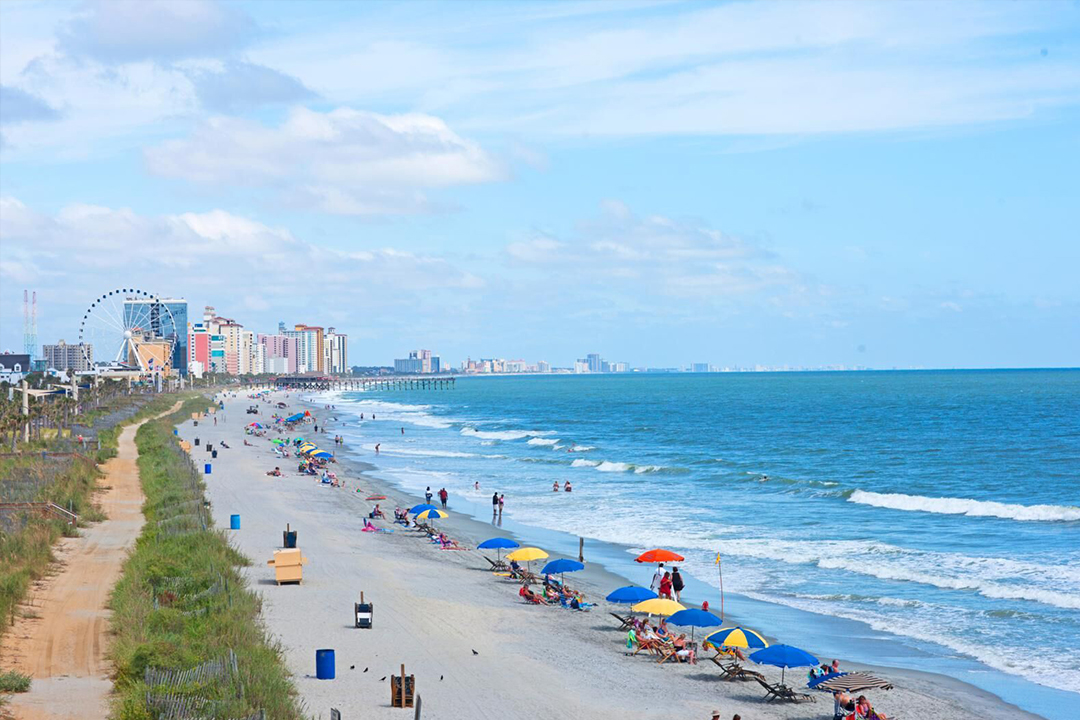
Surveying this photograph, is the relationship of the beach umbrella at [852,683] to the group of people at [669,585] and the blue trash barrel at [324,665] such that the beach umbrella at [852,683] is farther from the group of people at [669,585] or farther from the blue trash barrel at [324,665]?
the blue trash barrel at [324,665]

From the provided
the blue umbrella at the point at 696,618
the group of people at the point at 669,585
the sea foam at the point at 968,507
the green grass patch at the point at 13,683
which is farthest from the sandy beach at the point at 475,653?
the sea foam at the point at 968,507

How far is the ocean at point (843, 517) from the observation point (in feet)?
80.4

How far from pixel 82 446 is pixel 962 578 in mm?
50621

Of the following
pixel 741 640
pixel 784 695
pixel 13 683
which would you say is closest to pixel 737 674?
pixel 741 640

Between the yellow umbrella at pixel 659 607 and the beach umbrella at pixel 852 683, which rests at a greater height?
the yellow umbrella at pixel 659 607

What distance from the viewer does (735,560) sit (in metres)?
34.1

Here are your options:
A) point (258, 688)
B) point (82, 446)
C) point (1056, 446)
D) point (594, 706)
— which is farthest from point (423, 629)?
point (1056, 446)

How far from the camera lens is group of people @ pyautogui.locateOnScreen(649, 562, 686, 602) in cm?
2645

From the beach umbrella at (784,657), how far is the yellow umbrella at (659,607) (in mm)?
3663

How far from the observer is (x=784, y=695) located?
20.2 m

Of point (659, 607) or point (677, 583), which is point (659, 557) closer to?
point (677, 583)

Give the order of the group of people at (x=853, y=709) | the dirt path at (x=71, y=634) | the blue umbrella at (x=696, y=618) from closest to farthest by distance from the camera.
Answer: the dirt path at (x=71, y=634)
the group of people at (x=853, y=709)
the blue umbrella at (x=696, y=618)

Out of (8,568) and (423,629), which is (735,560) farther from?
(8,568)

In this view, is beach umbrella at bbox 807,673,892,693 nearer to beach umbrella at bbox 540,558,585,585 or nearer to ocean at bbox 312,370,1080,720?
ocean at bbox 312,370,1080,720
